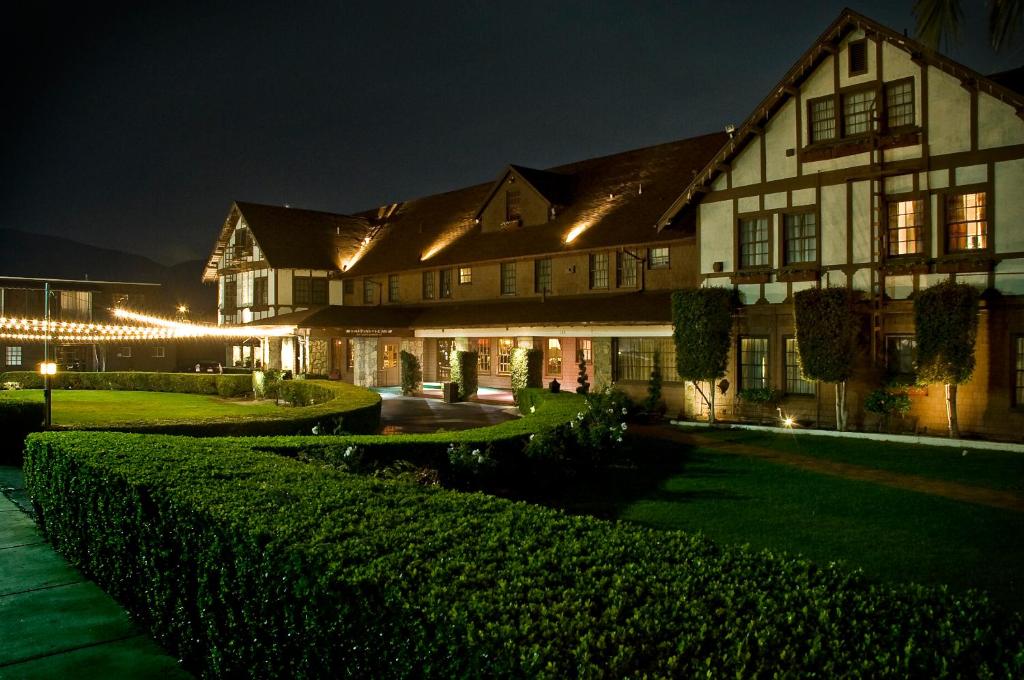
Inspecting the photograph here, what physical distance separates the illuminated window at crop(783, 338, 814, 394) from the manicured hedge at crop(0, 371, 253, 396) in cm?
2353

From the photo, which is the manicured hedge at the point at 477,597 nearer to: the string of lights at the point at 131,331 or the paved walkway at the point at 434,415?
the paved walkway at the point at 434,415

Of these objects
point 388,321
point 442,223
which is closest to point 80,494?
point 388,321

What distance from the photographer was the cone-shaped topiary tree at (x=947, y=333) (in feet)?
54.7

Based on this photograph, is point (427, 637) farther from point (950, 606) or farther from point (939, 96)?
point (939, 96)

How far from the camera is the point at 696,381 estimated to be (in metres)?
21.8

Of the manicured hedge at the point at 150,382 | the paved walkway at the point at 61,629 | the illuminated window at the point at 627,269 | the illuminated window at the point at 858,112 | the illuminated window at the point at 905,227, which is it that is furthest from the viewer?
the manicured hedge at the point at 150,382

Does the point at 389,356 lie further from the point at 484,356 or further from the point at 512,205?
the point at 512,205

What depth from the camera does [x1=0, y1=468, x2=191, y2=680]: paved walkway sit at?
227 inches

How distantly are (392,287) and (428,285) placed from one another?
3.00 metres

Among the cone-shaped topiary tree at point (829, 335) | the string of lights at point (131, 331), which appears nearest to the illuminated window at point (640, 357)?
the cone-shaped topiary tree at point (829, 335)

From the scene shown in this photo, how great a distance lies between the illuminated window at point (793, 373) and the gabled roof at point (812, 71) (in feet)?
17.5

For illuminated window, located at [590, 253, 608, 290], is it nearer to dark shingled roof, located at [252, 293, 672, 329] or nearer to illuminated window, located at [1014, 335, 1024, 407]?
dark shingled roof, located at [252, 293, 672, 329]

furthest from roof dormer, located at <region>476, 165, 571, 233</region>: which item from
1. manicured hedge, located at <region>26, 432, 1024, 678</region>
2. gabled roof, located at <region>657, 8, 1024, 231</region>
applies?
manicured hedge, located at <region>26, 432, 1024, 678</region>

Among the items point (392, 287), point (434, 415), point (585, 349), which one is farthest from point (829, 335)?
point (392, 287)
